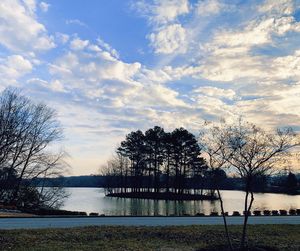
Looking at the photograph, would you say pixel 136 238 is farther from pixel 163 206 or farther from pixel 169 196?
pixel 169 196

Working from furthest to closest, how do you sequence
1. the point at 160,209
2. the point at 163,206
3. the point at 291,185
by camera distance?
the point at 291,185 → the point at 163,206 → the point at 160,209

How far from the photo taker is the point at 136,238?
14461 millimetres

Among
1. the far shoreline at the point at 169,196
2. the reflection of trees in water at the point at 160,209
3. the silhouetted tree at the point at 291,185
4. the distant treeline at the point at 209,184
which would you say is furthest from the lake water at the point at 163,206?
the silhouetted tree at the point at 291,185

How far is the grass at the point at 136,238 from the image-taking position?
12.4 meters

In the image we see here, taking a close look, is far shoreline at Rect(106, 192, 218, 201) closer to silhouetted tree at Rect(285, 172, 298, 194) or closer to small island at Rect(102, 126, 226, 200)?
small island at Rect(102, 126, 226, 200)

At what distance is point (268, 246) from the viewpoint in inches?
510

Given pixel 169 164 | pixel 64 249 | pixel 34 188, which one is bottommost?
pixel 64 249

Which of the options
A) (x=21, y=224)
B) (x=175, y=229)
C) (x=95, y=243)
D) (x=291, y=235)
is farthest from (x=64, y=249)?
(x=291, y=235)

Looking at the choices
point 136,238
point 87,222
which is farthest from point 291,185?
point 136,238

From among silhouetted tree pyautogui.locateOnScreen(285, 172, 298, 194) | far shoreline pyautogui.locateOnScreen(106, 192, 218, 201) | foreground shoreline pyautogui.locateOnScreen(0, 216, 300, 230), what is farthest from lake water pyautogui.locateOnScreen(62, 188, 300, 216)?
silhouetted tree pyautogui.locateOnScreen(285, 172, 298, 194)

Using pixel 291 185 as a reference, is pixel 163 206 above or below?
below

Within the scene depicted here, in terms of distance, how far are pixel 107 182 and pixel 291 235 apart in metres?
74.4

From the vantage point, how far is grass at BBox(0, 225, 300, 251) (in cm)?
1245

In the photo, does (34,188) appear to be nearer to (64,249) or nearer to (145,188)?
(64,249)
